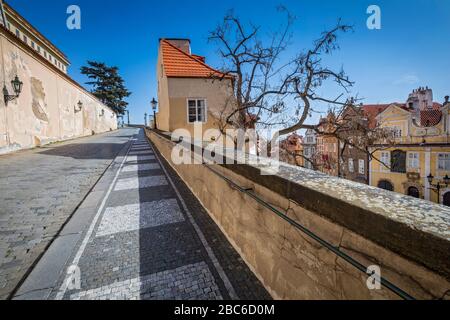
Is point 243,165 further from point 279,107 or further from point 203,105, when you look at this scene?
point 203,105

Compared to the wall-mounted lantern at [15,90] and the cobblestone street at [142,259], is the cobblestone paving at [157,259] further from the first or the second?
the wall-mounted lantern at [15,90]

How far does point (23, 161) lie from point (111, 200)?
6.96 m

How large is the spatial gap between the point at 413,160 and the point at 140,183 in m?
25.9

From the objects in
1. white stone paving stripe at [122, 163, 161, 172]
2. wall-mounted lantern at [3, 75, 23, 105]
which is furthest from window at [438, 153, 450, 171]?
wall-mounted lantern at [3, 75, 23, 105]

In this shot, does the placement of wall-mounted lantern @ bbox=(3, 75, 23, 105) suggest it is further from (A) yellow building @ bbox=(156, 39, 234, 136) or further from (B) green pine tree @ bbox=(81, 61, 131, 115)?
(B) green pine tree @ bbox=(81, 61, 131, 115)

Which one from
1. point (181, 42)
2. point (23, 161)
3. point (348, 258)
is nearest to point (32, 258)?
point (348, 258)

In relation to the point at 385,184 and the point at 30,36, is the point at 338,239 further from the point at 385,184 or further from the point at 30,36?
the point at 30,36

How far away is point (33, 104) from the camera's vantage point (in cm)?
1318

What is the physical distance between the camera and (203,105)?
15.9 m

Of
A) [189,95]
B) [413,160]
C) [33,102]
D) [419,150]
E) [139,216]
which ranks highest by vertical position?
[189,95]

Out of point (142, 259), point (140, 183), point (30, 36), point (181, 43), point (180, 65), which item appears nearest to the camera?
point (142, 259)

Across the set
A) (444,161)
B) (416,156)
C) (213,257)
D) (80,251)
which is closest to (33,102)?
(80,251)

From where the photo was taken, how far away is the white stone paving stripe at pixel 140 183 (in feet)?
19.5
